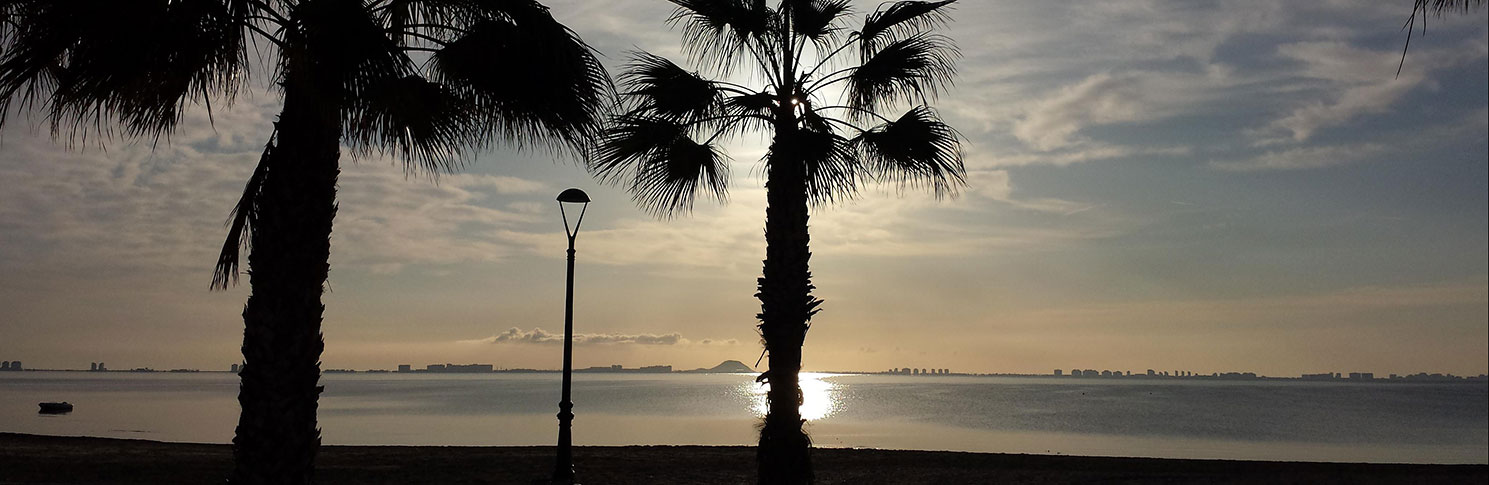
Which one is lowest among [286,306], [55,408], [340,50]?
[55,408]

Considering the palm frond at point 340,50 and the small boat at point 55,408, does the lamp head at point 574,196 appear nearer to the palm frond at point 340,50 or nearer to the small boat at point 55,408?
the palm frond at point 340,50

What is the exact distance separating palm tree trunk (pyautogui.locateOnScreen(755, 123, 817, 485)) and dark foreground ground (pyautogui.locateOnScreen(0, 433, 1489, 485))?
4.95m

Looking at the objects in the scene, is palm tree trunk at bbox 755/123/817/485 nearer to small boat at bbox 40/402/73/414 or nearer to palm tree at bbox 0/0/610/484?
palm tree at bbox 0/0/610/484

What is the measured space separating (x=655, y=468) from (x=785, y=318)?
7579 millimetres

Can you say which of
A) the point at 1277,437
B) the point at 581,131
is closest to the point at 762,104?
the point at 581,131

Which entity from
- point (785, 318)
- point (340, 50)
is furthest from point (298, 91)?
point (785, 318)

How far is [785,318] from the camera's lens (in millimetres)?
14016

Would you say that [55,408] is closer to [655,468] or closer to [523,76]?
[655,468]

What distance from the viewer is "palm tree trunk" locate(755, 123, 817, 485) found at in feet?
45.1

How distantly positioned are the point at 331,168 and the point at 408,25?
1.30 meters

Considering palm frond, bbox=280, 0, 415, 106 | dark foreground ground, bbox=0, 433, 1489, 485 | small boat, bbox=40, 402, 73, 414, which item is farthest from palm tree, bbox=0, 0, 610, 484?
small boat, bbox=40, 402, 73, 414

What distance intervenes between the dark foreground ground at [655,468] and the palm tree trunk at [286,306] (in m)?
10.6

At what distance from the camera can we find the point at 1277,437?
63938 millimetres

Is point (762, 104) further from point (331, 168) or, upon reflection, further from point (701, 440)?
point (701, 440)
